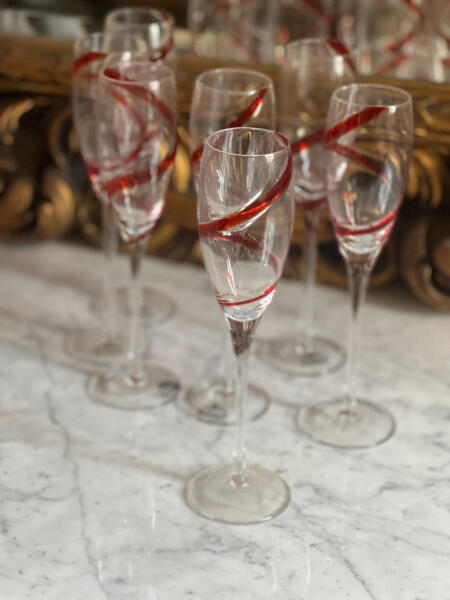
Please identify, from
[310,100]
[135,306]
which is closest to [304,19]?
[310,100]

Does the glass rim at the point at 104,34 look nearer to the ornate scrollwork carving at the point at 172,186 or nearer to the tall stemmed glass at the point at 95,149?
the tall stemmed glass at the point at 95,149

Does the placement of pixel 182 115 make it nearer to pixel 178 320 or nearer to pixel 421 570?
pixel 178 320

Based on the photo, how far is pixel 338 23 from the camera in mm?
1144

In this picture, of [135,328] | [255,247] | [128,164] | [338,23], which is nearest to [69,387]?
[135,328]

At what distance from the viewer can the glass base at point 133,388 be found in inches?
33.2

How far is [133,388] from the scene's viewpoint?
34.2 inches

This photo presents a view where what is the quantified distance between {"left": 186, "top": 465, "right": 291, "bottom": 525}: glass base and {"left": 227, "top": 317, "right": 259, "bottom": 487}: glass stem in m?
0.01

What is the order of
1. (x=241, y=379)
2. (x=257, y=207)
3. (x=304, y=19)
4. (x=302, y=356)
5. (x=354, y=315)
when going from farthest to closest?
(x=304, y=19)
(x=302, y=356)
(x=354, y=315)
(x=241, y=379)
(x=257, y=207)

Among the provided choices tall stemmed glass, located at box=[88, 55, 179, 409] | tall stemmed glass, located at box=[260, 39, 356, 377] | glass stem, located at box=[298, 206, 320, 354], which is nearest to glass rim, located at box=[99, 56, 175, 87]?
tall stemmed glass, located at box=[88, 55, 179, 409]

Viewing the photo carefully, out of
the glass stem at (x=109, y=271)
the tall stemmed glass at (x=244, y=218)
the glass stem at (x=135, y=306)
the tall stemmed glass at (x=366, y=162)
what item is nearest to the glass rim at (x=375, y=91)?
the tall stemmed glass at (x=366, y=162)

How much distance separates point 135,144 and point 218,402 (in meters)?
0.24

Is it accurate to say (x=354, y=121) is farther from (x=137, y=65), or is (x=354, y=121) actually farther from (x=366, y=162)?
(x=137, y=65)

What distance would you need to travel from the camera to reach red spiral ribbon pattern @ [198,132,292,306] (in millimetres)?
584

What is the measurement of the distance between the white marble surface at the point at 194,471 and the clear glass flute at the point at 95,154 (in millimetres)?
Answer: 26
